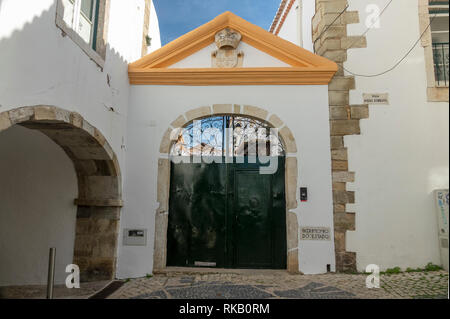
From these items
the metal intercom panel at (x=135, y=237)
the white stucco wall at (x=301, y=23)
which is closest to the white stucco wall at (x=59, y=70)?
the metal intercom panel at (x=135, y=237)

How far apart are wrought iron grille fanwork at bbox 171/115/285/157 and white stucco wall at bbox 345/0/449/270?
4.08 feet

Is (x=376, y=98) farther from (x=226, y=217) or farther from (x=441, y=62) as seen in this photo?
(x=226, y=217)

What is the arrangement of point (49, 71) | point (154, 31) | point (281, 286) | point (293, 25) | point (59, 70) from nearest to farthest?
point (49, 71)
point (59, 70)
point (281, 286)
point (154, 31)
point (293, 25)

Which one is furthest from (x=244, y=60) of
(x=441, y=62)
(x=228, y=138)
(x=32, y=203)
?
(x=32, y=203)

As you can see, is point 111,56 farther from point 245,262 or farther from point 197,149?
point 245,262

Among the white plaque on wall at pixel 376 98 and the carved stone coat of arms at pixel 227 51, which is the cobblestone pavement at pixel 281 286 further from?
the carved stone coat of arms at pixel 227 51

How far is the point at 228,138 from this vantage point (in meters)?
4.71

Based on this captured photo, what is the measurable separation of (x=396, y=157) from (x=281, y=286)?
2437 mm

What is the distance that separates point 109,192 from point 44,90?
187 cm

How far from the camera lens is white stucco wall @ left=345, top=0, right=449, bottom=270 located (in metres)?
4.11

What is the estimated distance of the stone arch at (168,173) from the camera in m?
4.23

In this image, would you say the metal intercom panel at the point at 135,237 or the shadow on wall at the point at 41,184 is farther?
the metal intercom panel at the point at 135,237

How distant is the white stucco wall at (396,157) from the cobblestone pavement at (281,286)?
375mm
